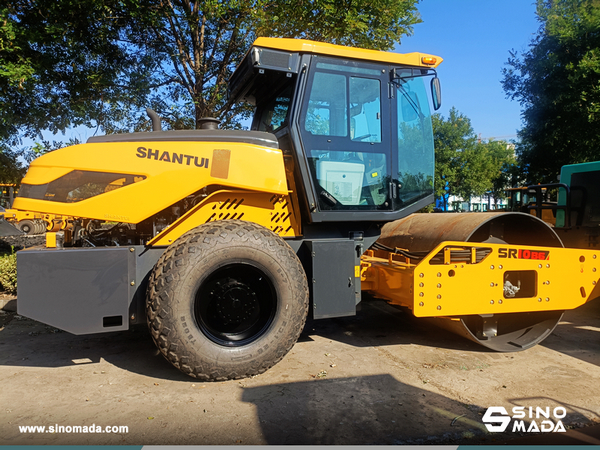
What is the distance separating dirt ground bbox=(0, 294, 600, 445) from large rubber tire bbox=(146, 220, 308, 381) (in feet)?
0.89

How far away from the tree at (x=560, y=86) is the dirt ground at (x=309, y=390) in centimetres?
1149

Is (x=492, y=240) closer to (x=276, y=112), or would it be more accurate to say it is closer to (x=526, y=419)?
(x=526, y=419)

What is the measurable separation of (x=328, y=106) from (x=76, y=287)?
9.03 ft

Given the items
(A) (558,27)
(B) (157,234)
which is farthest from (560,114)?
(B) (157,234)

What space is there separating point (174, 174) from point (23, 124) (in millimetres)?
7383

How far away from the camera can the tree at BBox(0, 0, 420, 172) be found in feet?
25.9

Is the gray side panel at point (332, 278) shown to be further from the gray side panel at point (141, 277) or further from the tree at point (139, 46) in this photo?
the tree at point (139, 46)

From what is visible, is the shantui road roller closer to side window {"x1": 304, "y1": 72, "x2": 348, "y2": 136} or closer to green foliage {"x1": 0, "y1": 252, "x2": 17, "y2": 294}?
side window {"x1": 304, "y1": 72, "x2": 348, "y2": 136}

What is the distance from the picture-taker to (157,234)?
13.0 ft

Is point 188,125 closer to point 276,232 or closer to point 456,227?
point 276,232

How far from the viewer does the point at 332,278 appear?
409 centimetres

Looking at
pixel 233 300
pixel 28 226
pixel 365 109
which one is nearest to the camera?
pixel 233 300

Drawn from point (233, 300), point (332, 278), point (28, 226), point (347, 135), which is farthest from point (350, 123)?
point (28, 226)

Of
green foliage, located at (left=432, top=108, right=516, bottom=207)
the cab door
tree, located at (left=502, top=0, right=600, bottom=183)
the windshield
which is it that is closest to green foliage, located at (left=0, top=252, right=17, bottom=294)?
the cab door
